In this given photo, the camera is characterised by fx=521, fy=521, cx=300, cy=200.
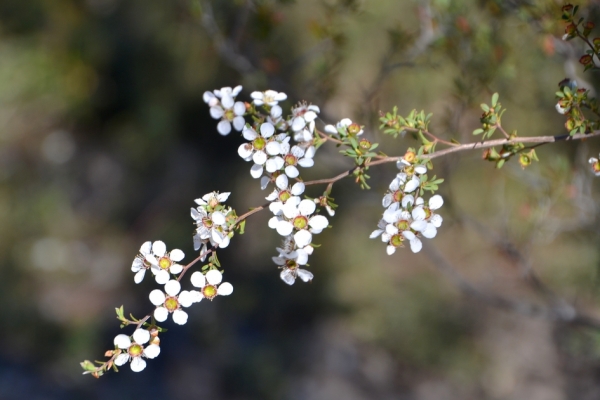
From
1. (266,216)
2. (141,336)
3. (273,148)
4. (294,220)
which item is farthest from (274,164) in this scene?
(266,216)

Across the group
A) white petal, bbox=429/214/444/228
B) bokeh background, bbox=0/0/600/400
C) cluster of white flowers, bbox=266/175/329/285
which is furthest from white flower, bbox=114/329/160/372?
bokeh background, bbox=0/0/600/400

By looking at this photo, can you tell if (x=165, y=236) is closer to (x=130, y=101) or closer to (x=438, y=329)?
(x=130, y=101)

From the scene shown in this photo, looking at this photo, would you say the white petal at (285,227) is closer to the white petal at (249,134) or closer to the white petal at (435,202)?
the white petal at (249,134)

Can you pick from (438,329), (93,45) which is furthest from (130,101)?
(438,329)

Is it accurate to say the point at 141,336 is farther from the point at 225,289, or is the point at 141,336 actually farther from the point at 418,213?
the point at 418,213

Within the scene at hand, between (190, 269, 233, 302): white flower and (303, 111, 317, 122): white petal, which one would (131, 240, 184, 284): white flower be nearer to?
(190, 269, 233, 302): white flower
